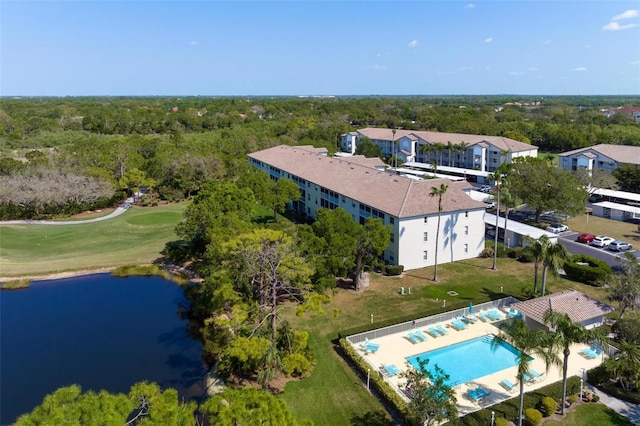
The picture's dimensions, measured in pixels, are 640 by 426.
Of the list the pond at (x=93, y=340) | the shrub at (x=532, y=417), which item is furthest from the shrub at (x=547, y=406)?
the pond at (x=93, y=340)

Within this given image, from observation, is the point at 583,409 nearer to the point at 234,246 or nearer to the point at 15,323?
the point at 234,246

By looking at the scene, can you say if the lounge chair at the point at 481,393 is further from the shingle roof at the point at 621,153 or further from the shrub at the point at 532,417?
the shingle roof at the point at 621,153

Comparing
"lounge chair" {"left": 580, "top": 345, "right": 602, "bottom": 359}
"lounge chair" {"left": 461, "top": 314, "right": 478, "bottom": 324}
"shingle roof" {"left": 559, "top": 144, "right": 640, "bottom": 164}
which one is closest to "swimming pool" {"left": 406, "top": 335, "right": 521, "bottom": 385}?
"lounge chair" {"left": 461, "top": 314, "right": 478, "bottom": 324}

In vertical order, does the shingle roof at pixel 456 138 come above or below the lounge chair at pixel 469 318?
above

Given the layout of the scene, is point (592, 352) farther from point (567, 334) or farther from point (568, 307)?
point (567, 334)

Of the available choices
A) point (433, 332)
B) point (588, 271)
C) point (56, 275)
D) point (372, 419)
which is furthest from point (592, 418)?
point (56, 275)
